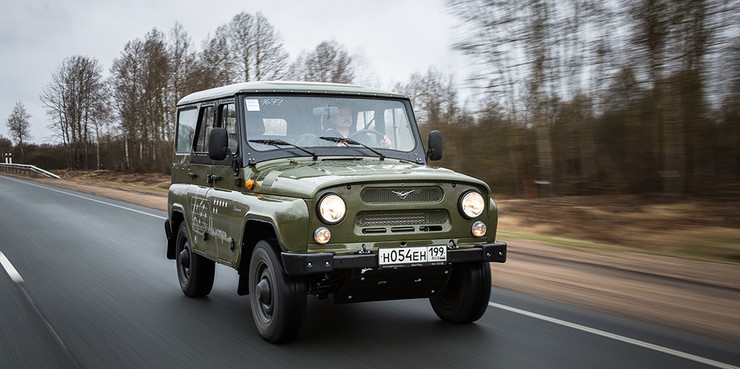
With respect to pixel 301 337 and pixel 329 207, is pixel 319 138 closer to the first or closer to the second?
pixel 329 207

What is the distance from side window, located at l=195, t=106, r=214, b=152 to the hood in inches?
48.0

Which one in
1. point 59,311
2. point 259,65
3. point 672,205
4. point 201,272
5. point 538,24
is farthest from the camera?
point 259,65

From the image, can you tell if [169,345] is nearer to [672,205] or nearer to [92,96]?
[672,205]

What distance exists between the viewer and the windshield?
5.48 metres

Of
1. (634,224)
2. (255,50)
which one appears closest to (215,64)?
(255,50)

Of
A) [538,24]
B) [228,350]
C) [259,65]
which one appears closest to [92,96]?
[259,65]

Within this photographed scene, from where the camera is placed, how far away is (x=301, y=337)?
4.95 meters

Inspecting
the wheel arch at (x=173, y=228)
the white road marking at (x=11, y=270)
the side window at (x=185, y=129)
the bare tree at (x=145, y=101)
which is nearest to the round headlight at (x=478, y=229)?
the side window at (x=185, y=129)

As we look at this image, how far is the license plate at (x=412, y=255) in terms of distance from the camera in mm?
4473

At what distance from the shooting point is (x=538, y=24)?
1581cm

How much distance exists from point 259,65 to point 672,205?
24.0 meters

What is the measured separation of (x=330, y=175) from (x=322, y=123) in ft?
3.68

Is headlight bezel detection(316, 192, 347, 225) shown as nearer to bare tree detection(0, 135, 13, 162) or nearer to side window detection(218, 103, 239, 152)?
side window detection(218, 103, 239, 152)

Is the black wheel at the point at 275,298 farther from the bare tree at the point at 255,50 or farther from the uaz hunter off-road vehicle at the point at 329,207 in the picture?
the bare tree at the point at 255,50
